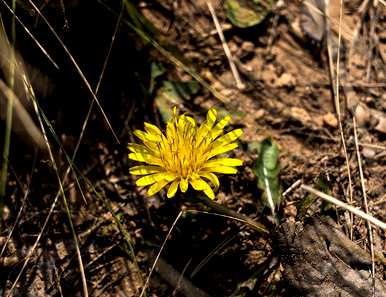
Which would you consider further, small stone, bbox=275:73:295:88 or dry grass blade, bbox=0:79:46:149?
small stone, bbox=275:73:295:88

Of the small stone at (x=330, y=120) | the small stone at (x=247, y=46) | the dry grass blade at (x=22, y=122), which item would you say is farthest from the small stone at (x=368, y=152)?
the dry grass blade at (x=22, y=122)

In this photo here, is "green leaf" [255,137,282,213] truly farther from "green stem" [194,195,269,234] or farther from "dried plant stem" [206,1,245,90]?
"dried plant stem" [206,1,245,90]

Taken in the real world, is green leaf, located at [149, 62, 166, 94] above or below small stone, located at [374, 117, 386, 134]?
above

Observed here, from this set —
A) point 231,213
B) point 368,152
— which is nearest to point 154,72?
point 231,213

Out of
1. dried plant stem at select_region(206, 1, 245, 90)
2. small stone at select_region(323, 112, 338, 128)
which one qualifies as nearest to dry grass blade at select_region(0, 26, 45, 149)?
dried plant stem at select_region(206, 1, 245, 90)

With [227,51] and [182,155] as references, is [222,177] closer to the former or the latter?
[182,155]

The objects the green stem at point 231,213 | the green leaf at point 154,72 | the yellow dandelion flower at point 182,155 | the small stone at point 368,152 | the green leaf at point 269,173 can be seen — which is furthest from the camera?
the green leaf at point 154,72

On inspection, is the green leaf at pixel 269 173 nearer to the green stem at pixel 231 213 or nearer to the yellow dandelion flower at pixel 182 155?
the green stem at pixel 231 213
